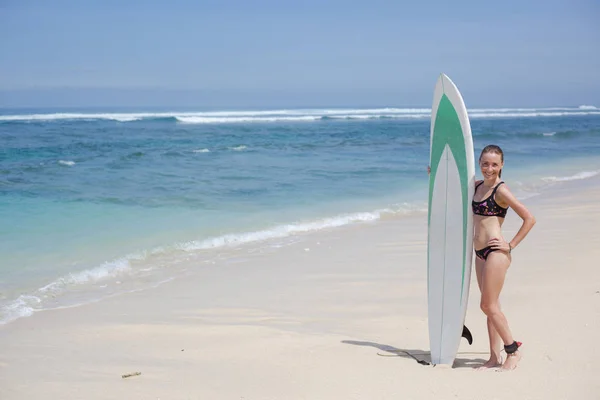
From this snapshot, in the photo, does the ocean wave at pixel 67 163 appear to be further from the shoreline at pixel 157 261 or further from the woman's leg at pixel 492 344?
the woman's leg at pixel 492 344

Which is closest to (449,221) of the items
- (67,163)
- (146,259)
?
(146,259)

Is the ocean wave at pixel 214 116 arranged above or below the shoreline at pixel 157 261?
above

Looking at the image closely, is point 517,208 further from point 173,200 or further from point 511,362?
point 173,200

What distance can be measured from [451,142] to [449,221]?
469mm

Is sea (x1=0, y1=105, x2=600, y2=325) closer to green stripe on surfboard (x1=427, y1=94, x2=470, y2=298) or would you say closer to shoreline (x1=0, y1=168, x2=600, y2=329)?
shoreline (x1=0, y1=168, x2=600, y2=329)

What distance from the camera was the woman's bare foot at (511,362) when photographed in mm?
3488

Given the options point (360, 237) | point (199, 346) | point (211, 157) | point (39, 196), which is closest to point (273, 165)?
point (211, 157)

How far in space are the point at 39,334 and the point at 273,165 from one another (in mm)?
12772

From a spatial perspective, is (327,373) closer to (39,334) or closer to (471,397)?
(471,397)

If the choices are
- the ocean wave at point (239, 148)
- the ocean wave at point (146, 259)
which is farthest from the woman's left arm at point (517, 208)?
the ocean wave at point (239, 148)

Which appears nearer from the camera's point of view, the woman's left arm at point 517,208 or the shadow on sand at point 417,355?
the woman's left arm at point 517,208

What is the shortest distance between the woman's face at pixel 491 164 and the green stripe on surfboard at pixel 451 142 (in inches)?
6.8

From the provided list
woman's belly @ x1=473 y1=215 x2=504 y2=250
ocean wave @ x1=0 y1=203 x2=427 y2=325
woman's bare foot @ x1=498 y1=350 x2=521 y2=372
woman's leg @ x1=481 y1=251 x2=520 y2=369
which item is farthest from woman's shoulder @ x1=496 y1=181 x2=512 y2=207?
ocean wave @ x1=0 y1=203 x2=427 y2=325

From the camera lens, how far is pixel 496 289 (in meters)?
3.53
